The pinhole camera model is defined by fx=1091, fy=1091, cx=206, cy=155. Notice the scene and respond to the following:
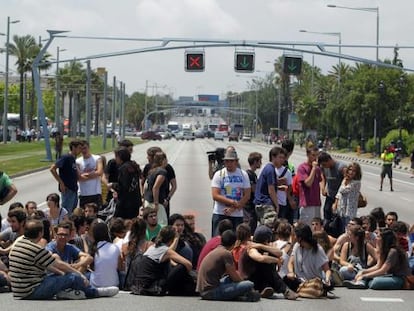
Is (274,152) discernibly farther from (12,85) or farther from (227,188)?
(12,85)

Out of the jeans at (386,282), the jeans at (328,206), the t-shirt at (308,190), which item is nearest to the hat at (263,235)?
the jeans at (386,282)

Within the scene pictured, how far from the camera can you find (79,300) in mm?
13648

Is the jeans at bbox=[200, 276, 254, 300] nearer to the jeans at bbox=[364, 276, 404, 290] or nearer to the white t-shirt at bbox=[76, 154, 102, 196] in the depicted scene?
the jeans at bbox=[364, 276, 404, 290]

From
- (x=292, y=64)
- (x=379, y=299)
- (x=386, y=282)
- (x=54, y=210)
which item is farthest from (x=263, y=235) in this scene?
(x=292, y=64)

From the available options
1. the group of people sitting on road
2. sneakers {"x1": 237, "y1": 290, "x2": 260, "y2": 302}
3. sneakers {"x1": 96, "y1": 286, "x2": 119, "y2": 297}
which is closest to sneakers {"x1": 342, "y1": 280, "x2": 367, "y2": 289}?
the group of people sitting on road

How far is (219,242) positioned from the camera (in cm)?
1411

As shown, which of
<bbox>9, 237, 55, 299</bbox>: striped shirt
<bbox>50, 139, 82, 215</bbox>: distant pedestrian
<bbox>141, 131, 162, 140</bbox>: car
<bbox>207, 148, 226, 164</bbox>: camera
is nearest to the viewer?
<bbox>9, 237, 55, 299</bbox>: striped shirt

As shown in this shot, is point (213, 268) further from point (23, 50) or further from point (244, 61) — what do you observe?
point (23, 50)

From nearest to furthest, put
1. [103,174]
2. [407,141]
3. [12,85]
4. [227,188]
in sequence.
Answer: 1. [227,188]
2. [103,174]
3. [407,141]
4. [12,85]

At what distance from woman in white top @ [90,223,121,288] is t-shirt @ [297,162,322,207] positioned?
4.54 metres

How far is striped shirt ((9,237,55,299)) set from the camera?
13.2 m

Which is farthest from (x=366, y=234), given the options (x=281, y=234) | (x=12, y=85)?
(x=12, y=85)

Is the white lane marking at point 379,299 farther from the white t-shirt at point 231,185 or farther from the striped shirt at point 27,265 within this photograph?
the striped shirt at point 27,265

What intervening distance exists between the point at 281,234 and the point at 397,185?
101 feet
